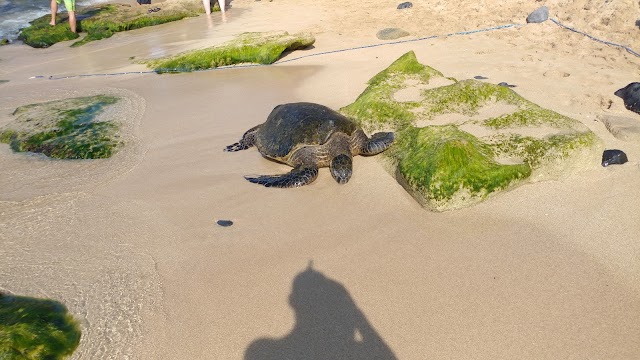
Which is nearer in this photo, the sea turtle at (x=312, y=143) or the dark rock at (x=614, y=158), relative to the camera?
the dark rock at (x=614, y=158)

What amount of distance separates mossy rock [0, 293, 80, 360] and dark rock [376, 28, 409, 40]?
8.34 meters

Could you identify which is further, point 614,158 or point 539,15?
point 539,15

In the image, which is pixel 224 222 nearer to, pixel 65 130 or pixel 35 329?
pixel 35 329

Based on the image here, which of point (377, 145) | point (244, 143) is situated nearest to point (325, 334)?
point (377, 145)

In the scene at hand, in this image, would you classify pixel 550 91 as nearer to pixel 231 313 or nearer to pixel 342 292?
pixel 342 292

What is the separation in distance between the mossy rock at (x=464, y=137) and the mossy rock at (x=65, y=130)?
3.34 m

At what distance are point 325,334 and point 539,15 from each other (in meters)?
8.99

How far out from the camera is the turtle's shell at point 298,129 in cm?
486

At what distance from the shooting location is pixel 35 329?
9.40 ft

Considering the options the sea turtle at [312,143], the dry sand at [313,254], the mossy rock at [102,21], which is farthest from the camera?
the mossy rock at [102,21]

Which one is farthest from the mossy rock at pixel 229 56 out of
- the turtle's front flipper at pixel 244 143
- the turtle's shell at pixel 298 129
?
the turtle's shell at pixel 298 129

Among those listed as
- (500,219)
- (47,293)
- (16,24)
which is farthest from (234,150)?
(16,24)

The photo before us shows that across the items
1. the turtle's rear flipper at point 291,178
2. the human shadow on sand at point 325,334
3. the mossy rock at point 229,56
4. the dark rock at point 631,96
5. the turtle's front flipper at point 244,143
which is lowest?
the human shadow on sand at point 325,334

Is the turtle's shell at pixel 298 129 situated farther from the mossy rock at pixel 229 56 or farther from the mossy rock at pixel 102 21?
the mossy rock at pixel 102 21
